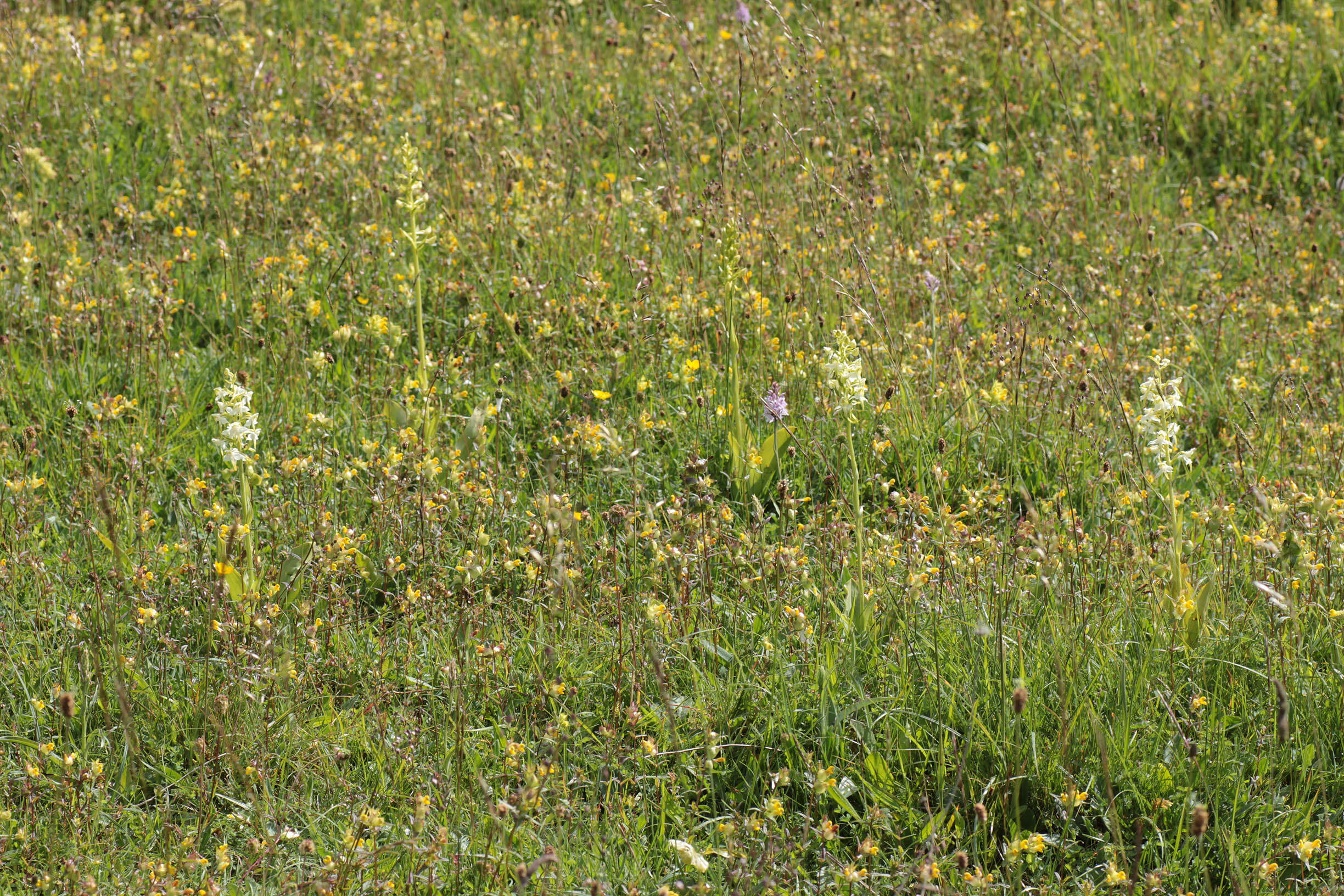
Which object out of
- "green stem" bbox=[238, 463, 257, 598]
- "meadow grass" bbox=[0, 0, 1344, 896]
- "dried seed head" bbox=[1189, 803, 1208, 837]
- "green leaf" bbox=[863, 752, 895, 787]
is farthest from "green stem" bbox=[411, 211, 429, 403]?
"dried seed head" bbox=[1189, 803, 1208, 837]

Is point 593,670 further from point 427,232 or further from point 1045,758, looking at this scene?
point 427,232

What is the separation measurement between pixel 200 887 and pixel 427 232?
1736 millimetres

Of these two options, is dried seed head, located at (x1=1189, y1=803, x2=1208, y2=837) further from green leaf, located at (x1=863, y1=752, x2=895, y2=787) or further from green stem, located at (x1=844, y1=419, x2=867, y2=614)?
green stem, located at (x1=844, y1=419, x2=867, y2=614)

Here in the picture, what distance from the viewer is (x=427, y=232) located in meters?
3.15

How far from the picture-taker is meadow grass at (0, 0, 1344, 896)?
6.93ft

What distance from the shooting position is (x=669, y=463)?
3.21 meters

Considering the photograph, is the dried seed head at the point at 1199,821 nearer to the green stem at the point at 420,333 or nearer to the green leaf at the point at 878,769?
the green leaf at the point at 878,769

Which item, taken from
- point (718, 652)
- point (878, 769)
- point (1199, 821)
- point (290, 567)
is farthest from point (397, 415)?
point (1199, 821)

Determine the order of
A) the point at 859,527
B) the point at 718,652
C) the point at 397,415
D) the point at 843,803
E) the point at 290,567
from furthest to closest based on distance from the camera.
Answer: the point at 397,415
the point at 290,567
the point at 859,527
the point at 718,652
the point at 843,803

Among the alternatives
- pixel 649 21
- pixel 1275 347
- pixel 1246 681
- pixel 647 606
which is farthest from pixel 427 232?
pixel 649 21

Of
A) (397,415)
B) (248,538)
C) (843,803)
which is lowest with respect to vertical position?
(843,803)

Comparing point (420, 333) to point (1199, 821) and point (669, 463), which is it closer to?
point (669, 463)

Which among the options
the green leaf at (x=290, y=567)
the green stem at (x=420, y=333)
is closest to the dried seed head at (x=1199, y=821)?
the green leaf at (x=290, y=567)

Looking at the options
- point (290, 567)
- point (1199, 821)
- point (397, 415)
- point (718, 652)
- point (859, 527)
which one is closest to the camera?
point (1199, 821)
